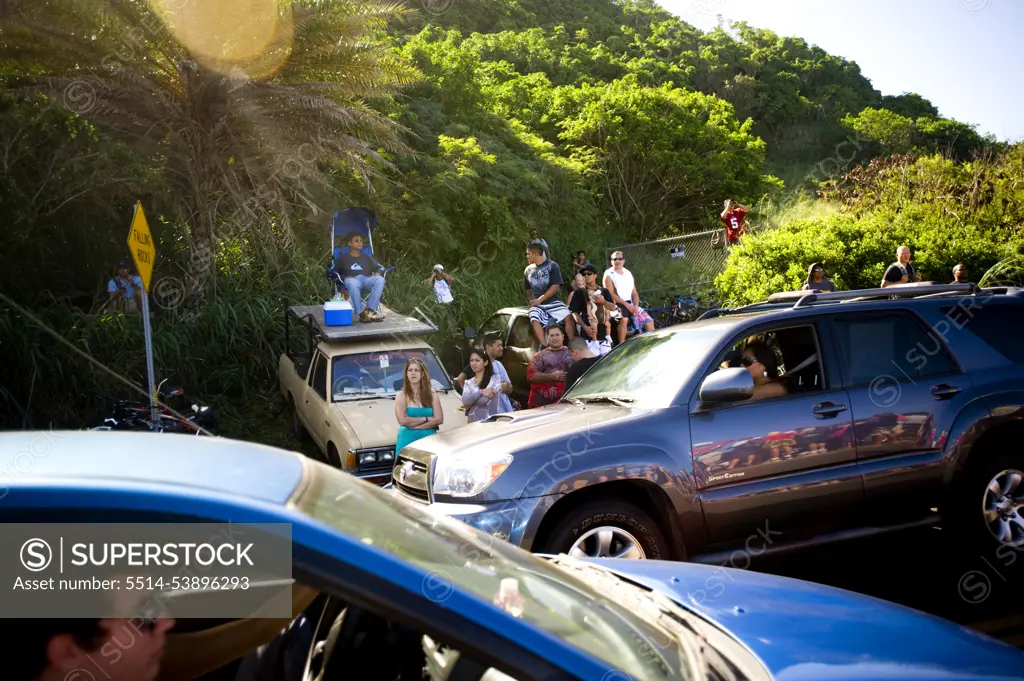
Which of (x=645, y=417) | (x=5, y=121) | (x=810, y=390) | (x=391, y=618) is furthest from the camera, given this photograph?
(x=5, y=121)

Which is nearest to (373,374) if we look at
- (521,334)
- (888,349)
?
(521,334)

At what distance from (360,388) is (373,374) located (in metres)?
0.26

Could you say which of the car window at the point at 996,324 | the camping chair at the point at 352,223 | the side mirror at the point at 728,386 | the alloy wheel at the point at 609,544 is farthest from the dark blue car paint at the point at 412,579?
the camping chair at the point at 352,223

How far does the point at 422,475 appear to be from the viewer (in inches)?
199

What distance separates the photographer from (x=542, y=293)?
36.0 feet

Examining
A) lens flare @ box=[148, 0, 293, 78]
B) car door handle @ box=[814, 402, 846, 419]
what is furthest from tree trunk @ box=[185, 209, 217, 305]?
car door handle @ box=[814, 402, 846, 419]

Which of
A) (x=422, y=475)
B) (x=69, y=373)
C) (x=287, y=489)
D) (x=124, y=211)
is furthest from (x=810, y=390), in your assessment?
(x=124, y=211)

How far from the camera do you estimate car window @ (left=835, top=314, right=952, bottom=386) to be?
17.7ft

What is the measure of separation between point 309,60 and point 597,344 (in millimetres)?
7213

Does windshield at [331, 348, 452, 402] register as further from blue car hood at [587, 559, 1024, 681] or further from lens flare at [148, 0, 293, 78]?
blue car hood at [587, 559, 1024, 681]

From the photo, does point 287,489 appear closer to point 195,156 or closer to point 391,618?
point 391,618

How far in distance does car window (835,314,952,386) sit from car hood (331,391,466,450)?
392cm

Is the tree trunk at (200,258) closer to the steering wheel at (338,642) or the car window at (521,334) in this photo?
the car window at (521,334)

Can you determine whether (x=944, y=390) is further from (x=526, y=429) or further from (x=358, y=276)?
(x=358, y=276)
